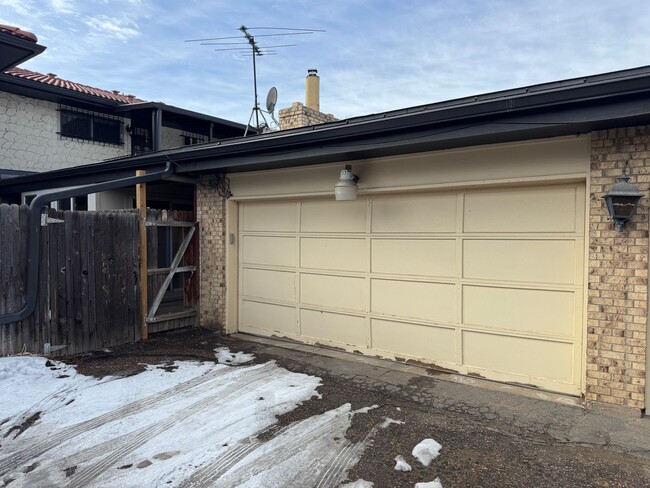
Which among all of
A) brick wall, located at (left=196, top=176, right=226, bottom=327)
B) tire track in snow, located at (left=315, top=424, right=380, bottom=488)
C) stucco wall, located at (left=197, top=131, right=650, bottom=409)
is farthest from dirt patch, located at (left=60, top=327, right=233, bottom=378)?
stucco wall, located at (left=197, top=131, right=650, bottom=409)

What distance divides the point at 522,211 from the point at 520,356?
61.3 inches

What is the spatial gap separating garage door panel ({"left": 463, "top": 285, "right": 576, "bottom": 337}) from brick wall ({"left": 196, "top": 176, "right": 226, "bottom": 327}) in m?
3.98

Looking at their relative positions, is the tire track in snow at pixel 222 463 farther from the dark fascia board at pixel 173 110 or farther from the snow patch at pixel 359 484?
the dark fascia board at pixel 173 110

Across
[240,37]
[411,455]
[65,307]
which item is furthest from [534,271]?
[240,37]

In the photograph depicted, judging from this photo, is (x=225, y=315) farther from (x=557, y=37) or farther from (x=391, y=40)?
(x=391, y=40)

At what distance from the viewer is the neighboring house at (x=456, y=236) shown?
396 centimetres

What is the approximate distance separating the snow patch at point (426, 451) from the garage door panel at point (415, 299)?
6.45 ft

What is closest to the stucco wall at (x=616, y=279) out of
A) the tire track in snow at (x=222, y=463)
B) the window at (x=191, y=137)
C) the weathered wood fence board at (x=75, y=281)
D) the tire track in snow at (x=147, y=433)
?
the tire track in snow at (x=222, y=463)

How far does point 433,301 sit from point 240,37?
485 inches

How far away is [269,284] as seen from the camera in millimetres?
7008

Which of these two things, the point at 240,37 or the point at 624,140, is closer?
the point at 624,140

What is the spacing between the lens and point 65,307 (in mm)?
5738

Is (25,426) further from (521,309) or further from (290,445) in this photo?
(521,309)

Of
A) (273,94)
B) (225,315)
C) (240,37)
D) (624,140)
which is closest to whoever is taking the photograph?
(624,140)
